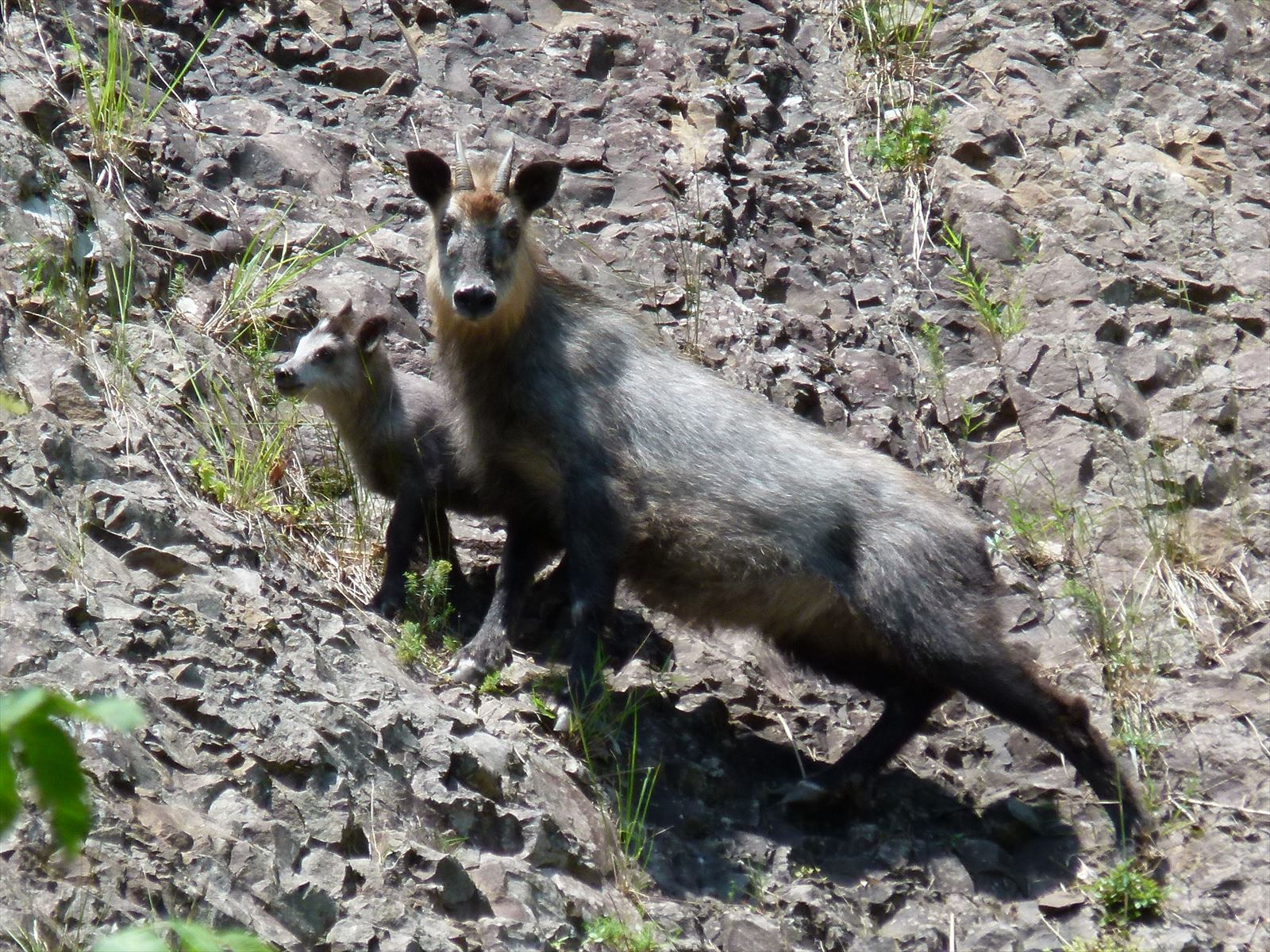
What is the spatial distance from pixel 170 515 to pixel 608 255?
3319 millimetres

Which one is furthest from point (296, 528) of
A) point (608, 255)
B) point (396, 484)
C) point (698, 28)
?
point (698, 28)

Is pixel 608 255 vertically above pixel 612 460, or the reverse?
pixel 608 255

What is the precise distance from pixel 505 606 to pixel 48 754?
4496 millimetres

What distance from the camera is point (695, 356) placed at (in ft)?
23.0

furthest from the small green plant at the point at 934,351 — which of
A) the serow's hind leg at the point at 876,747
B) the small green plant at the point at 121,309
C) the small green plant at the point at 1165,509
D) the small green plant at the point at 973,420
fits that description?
the small green plant at the point at 121,309

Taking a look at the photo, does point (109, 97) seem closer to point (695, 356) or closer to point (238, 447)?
point (238, 447)

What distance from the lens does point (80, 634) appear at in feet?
13.8

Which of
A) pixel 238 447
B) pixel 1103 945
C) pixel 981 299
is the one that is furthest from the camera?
pixel 981 299

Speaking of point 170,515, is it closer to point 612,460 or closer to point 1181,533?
point 612,460

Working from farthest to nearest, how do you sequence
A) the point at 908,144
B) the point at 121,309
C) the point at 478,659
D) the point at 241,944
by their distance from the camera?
1. the point at 908,144
2. the point at 121,309
3. the point at 478,659
4. the point at 241,944

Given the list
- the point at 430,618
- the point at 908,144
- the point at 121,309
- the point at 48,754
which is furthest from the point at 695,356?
the point at 48,754

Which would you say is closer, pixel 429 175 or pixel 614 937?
pixel 614 937

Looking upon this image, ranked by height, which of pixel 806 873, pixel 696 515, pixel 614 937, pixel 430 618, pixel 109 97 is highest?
pixel 109 97

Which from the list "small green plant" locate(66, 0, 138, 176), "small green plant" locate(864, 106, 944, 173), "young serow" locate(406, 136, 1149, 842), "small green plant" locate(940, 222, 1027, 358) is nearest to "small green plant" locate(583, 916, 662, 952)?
"young serow" locate(406, 136, 1149, 842)
